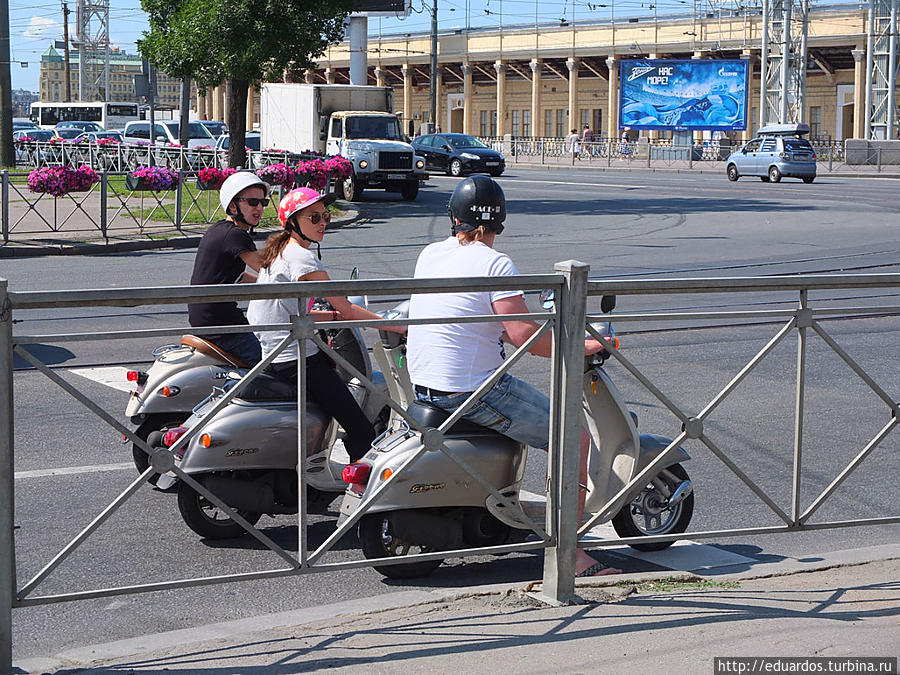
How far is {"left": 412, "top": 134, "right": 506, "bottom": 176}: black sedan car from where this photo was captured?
152ft

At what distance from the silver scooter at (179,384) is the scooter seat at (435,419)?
1469 mm

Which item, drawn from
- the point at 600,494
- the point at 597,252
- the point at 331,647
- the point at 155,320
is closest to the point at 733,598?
the point at 600,494

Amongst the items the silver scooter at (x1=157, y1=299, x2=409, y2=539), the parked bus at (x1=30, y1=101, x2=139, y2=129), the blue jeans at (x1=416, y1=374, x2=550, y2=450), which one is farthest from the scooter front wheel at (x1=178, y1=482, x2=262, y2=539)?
the parked bus at (x1=30, y1=101, x2=139, y2=129)

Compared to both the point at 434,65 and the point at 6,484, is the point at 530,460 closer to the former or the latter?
the point at 6,484

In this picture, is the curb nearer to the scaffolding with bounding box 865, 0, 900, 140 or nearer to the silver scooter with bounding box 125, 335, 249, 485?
the silver scooter with bounding box 125, 335, 249, 485

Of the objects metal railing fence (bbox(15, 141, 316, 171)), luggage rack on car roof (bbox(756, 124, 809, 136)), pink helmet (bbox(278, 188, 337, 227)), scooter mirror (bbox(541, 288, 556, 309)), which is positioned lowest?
scooter mirror (bbox(541, 288, 556, 309))

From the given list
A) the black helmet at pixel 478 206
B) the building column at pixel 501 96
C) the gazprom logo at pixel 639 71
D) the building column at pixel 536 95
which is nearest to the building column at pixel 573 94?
the building column at pixel 536 95

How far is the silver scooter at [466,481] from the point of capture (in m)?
5.00

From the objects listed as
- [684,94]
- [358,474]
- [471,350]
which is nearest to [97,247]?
[358,474]

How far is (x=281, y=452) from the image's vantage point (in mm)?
5613

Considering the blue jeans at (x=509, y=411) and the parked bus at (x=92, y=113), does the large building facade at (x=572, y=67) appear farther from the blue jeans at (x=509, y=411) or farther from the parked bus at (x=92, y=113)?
the blue jeans at (x=509, y=411)

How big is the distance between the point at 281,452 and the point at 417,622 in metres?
1.47

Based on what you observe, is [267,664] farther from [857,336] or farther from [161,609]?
[857,336]

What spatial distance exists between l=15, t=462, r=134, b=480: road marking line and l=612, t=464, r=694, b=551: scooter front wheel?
2849mm
